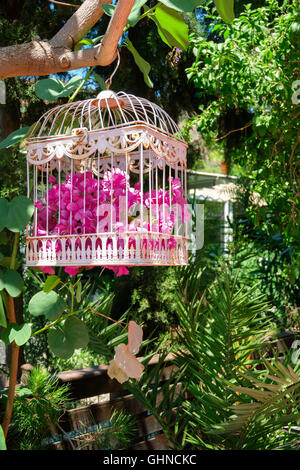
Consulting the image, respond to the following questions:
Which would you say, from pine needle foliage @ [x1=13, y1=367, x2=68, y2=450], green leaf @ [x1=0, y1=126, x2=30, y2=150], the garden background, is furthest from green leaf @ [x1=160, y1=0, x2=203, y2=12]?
pine needle foliage @ [x1=13, y1=367, x2=68, y2=450]

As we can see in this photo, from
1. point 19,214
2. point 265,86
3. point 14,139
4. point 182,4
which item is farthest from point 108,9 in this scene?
point 265,86

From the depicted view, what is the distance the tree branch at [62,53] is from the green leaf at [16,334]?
576mm

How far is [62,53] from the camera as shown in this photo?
1061 millimetres

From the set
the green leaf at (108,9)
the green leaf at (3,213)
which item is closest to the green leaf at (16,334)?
the green leaf at (3,213)

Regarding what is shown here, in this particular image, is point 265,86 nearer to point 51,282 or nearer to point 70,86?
point 70,86

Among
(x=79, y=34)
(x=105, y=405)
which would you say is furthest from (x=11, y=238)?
(x=79, y=34)

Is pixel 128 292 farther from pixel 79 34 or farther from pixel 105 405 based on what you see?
pixel 79 34

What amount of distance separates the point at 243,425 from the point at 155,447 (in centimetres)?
63

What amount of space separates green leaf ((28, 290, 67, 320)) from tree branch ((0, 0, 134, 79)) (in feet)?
1.63

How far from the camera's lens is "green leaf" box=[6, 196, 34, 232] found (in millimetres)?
978

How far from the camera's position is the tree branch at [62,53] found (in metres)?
1.02

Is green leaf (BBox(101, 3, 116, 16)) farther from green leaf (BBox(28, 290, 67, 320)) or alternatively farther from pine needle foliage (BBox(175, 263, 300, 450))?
pine needle foliage (BBox(175, 263, 300, 450))

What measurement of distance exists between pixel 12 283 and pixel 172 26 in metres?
0.67

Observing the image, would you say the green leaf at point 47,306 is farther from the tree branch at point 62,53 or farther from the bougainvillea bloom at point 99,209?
the tree branch at point 62,53
